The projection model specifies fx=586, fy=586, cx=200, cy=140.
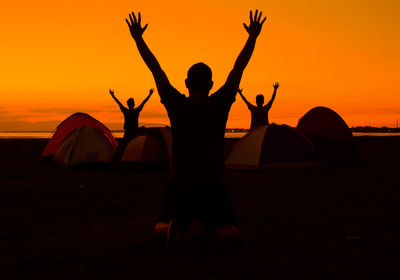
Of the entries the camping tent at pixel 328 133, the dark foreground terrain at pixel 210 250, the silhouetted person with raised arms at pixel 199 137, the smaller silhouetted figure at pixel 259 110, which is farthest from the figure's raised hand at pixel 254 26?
the camping tent at pixel 328 133

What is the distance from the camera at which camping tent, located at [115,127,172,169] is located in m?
17.0

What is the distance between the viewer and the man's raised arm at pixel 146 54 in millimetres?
5863

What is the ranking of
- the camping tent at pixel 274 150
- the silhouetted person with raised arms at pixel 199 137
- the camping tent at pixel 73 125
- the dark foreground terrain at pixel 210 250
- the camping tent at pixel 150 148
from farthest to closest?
the camping tent at pixel 73 125, the camping tent at pixel 150 148, the camping tent at pixel 274 150, the silhouetted person with raised arms at pixel 199 137, the dark foreground terrain at pixel 210 250

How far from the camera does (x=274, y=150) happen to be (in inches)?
664

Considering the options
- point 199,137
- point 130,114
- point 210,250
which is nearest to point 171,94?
point 199,137

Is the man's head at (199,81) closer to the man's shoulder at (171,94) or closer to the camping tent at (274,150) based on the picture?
the man's shoulder at (171,94)

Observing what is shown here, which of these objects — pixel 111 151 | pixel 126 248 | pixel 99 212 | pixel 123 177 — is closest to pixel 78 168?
pixel 111 151

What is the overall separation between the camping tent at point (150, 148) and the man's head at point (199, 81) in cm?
1084

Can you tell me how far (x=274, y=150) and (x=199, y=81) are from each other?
36.4ft

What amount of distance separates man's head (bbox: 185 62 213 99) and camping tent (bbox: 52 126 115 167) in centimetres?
1277

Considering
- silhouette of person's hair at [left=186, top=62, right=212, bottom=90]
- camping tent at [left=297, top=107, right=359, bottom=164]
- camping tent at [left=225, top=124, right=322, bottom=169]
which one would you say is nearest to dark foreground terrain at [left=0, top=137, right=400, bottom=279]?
silhouette of person's hair at [left=186, top=62, right=212, bottom=90]

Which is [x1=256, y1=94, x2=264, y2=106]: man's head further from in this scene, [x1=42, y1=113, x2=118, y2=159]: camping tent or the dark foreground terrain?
[x1=42, y1=113, x2=118, y2=159]: camping tent

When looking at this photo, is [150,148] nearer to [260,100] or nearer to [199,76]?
[260,100]

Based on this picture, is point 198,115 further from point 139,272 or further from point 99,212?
point 99,212
